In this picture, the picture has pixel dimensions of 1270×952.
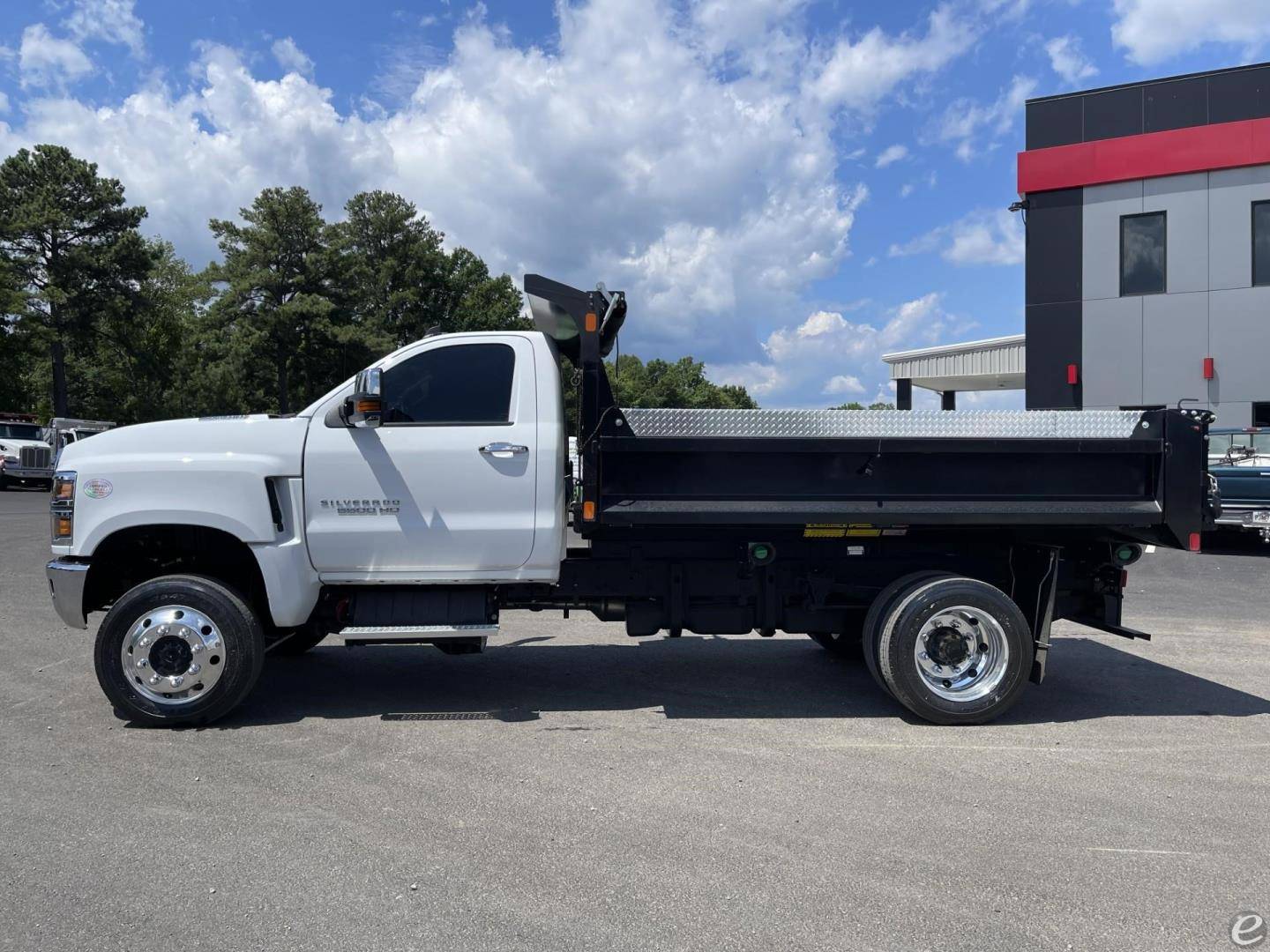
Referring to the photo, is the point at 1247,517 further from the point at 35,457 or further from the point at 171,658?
the point at 35,457

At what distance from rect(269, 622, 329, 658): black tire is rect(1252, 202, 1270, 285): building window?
2104 centimetres

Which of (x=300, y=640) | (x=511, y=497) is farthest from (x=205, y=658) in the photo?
(x=511, y=497)

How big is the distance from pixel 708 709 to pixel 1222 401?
19.2 metres

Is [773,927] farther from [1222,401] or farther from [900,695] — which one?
[1222,401]

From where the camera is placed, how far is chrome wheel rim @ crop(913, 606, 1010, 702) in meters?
5.72

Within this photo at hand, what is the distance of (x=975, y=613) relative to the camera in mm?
5738

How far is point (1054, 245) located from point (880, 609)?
758 inches

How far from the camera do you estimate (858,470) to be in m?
5.71

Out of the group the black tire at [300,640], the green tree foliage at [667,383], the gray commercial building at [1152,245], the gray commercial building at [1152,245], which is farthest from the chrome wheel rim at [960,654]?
the green tree foliage at [667,383]

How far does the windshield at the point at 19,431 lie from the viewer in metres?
29.7

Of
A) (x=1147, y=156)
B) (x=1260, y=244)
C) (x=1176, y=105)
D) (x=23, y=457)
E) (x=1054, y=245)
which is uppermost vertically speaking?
(x=1176, y=105)

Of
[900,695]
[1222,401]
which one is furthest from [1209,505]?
[1222,401]

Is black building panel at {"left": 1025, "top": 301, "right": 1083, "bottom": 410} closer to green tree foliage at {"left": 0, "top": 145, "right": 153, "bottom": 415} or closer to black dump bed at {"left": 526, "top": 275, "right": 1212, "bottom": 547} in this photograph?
black dump bed at {"left": 526, "top": 275, "right": 1212, "bottom": 547}

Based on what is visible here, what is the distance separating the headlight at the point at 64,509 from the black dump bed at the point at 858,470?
2945 mm
